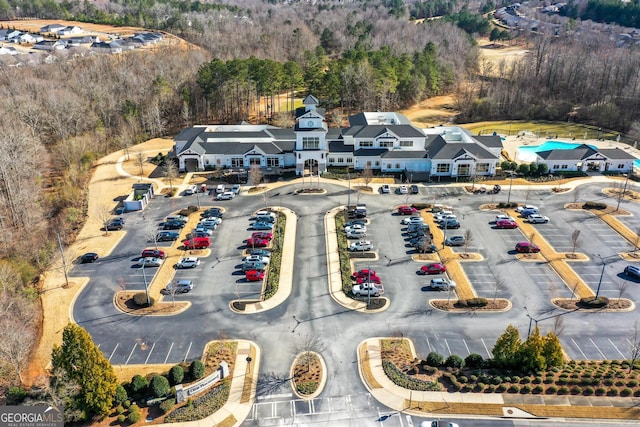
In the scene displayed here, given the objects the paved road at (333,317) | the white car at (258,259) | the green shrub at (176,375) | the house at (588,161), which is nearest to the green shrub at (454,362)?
the paved road at (333,317)

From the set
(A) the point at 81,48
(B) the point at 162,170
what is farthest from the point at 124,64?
(B) the point at 162,170

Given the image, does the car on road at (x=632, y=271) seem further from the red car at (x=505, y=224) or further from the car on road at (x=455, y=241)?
the car on road at (x=455, y=241)

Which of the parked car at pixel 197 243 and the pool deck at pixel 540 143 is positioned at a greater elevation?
the pool deck at pixel 540 143

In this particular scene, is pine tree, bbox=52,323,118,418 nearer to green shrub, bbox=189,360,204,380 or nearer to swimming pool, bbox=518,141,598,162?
green shrub, bbox=189,360,204,380

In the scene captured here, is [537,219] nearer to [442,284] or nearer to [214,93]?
[442,284]

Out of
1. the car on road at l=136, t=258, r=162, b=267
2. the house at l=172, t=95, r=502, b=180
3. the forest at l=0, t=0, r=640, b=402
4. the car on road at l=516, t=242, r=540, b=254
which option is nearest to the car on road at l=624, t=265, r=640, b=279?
the car on road at l=516, t=242, r=540, b=254

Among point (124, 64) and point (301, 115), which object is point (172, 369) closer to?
point (301, 115)
